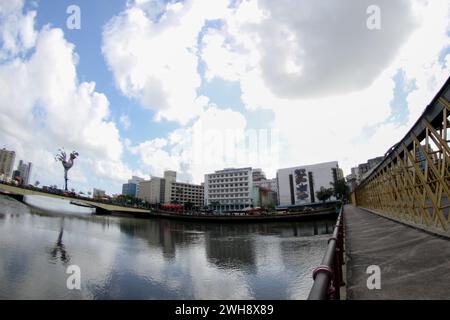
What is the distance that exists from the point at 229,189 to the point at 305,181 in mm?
32938

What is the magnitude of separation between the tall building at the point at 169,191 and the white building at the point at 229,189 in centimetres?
3013

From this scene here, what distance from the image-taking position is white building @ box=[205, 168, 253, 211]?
342ft

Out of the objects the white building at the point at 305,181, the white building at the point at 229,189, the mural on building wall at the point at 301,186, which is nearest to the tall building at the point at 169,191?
the white building at the point at 229,189

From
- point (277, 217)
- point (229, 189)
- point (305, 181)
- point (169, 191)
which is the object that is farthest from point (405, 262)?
point (169, 191)

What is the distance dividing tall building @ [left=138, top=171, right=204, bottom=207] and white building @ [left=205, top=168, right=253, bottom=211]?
30129 millimetres

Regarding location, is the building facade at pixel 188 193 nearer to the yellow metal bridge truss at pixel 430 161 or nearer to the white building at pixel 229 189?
the white building at pixel 229 189

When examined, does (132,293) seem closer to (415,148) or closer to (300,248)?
(415,148)

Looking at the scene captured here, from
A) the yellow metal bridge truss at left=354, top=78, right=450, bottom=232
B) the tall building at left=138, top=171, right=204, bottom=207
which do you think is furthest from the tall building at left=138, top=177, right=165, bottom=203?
the yellow metal bridge truss at left=354, top=78, right=450, bottom=232

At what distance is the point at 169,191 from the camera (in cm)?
14100

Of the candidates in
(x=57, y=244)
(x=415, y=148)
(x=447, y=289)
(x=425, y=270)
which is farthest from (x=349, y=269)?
(x=57, y=244)

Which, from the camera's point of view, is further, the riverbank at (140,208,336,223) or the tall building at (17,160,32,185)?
the tall building at (17,160,32,185)

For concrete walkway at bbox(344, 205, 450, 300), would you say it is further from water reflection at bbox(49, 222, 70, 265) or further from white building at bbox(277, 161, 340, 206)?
white building at bbox(277, 161, 340, 206)
